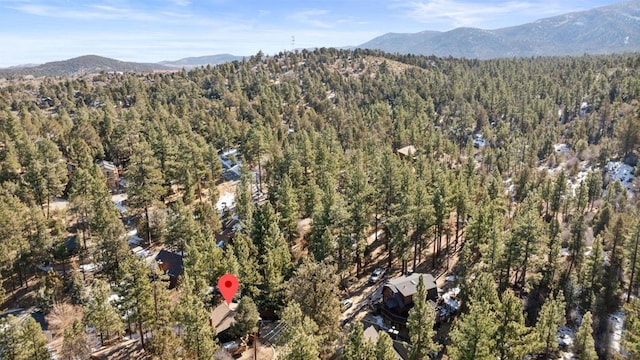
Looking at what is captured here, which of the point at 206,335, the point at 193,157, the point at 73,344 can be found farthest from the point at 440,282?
the point at 193,157

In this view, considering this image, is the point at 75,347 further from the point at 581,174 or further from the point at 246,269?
the point at 581,174

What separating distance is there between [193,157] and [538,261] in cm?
5435

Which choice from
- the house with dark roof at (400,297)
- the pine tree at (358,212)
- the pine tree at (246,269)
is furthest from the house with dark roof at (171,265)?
the house with dark roof at (400,297)

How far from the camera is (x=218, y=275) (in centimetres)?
4525

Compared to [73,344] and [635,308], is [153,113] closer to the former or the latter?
[73,344]

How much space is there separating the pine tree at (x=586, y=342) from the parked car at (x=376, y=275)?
73.8 feet

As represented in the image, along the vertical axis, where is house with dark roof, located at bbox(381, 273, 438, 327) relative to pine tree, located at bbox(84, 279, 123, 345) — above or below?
below

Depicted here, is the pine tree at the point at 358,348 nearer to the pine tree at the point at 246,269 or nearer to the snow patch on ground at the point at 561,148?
the pine tree at the point at 246,269

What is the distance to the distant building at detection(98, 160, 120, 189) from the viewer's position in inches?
2950

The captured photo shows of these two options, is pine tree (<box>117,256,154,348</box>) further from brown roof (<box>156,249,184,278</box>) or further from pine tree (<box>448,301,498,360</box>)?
pine tree (<box>448,301,498,360</box>)

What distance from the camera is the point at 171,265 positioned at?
51125 mm

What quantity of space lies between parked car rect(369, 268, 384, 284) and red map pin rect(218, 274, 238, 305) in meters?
18.9

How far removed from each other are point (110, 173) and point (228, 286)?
1844 inches

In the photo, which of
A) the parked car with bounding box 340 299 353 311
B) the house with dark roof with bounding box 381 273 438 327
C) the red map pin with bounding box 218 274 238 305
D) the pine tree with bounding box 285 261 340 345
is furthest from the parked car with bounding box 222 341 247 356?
the house with dark roof with bounding box 381 273 438 327
